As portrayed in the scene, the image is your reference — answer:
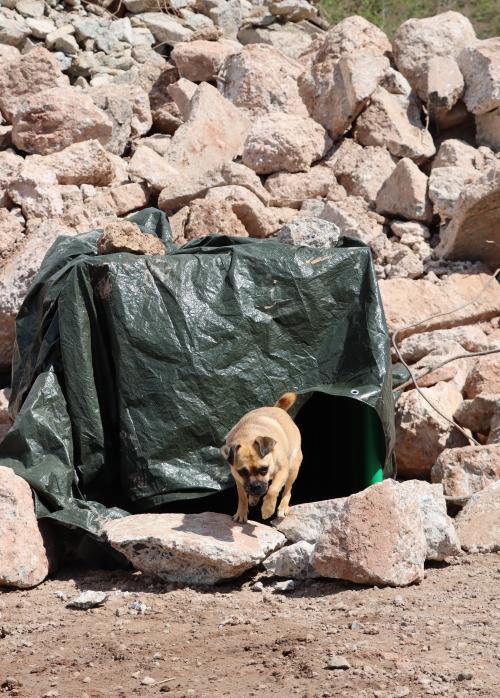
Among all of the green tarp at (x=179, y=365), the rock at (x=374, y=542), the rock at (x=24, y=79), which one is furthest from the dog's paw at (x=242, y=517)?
the rock at (x=24, y=79)

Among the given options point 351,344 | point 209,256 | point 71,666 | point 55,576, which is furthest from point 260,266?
point 71,666

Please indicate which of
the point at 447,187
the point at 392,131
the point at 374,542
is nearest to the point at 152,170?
the point at 392,131

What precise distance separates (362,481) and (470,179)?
3.20 m

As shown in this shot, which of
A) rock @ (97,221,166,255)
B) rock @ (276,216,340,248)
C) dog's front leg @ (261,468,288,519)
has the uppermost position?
rock @ (97,221,166,255)

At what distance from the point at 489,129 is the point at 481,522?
4.64m

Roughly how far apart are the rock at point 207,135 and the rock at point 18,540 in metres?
3.94

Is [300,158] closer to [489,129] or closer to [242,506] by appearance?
[489,129]

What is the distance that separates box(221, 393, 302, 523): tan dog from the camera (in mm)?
4562

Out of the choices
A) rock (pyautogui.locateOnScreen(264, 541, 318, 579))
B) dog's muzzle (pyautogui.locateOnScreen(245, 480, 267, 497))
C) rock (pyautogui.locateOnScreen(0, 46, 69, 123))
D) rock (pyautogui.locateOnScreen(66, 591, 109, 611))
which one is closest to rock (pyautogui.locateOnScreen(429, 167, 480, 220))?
rock (pyautogui.locateOnScreen(0, 46, 69, 123))

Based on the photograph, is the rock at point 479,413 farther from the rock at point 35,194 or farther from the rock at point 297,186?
the rock at point 35,194

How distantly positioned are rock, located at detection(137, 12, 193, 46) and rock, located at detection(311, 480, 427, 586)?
7111 millimetres

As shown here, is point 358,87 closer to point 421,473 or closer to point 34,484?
point 421,473

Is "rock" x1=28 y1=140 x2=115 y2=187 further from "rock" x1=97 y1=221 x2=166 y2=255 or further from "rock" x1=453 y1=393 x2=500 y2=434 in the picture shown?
"rock" x1=453 y1=393 x2=500 y2=434

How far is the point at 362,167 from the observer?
8.30m
